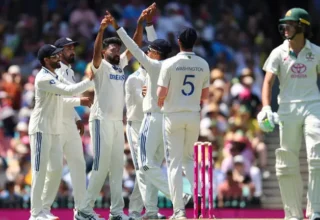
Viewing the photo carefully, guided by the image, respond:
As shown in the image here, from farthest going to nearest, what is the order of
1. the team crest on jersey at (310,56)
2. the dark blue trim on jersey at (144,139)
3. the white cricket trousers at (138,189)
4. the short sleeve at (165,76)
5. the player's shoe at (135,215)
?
the player's shoe at (135,215) < the white cricket trousers at (138,189) < the dark blue trim on jersey at (144,139) < the short sleeve at (165,76) < the team crest on jersey at (310,56)

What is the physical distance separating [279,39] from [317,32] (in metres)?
0.76

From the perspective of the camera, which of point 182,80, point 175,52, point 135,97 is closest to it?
point 182,80

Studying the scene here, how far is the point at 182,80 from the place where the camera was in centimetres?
1507

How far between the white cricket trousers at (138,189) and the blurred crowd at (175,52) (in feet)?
11.9

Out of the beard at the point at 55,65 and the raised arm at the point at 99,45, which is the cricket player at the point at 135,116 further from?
the beard at the point at 55,65

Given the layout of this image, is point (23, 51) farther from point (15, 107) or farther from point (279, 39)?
point (279, 39)

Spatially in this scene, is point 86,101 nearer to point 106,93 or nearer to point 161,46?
point 106,93

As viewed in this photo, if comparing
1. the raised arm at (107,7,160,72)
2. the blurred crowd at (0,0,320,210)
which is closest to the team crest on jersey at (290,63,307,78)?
the raised arm at (107,7,160,72)

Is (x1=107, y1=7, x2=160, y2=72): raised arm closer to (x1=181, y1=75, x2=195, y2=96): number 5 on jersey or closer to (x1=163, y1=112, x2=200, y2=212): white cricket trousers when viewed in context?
(x1=181, y1=75, x2=195, y2=96): number 5 on jersey

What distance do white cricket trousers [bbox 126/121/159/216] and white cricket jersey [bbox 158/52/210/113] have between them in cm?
104

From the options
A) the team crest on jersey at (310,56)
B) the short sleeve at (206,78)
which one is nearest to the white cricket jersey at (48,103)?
the short sleeve at (206,78)

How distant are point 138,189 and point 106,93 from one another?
1.39 meters

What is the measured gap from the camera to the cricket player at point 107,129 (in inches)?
610

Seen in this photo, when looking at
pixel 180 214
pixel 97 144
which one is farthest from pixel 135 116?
pixel 180 214
